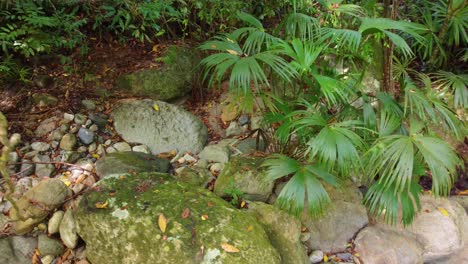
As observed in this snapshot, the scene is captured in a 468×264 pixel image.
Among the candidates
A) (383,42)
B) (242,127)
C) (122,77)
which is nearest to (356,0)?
(383,42)

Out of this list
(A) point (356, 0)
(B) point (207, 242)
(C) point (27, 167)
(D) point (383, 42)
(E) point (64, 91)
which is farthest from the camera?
(A) point (356, 0)

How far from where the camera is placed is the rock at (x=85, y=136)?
2.79 metres

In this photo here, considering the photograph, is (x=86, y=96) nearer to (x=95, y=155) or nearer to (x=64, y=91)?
(x=64, y=91)

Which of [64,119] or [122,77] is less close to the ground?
[122,77]

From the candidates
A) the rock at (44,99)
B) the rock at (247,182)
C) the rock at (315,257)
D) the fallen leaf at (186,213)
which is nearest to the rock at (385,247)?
the rock at (315,257)

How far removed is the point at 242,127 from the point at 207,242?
1480 mm

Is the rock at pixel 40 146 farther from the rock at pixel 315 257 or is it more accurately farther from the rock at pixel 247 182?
the rock at pixel 315 257

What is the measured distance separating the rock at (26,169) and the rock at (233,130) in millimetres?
1526

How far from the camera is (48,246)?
218cm

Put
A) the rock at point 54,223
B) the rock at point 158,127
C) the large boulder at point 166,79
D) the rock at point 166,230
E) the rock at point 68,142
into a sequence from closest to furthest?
the rock at point 166,230, the rock at point 54,223, the rock at point 68,142, the rock at point 158,127, the large boulder at point 166,79

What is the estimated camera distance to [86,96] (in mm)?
3080

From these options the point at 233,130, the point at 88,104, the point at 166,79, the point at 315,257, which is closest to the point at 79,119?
the point at 88,104

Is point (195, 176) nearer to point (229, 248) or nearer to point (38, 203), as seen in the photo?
point (229, 248)

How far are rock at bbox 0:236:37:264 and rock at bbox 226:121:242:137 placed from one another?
169cm
